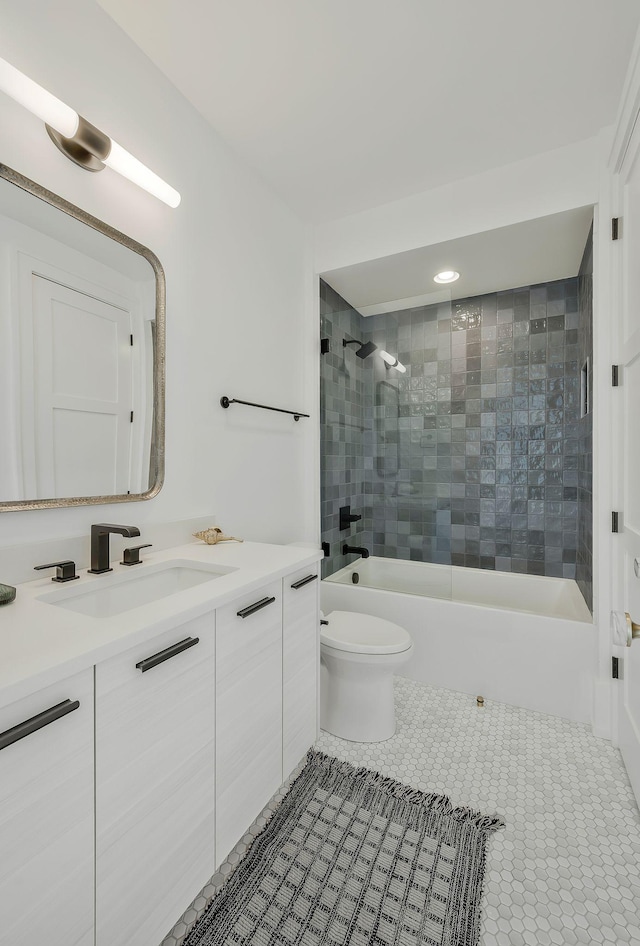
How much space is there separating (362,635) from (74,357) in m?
1.58

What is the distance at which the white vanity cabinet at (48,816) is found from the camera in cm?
65

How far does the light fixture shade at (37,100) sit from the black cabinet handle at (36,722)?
4.58 ft

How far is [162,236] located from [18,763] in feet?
5.30

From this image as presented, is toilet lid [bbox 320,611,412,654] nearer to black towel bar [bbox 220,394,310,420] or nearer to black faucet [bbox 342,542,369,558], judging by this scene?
black faucet [bbox 342,542,369,558]

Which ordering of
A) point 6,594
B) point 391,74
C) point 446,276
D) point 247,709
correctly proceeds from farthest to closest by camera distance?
point 446,276 → point 391,74 → point 247,709 → point 6,594

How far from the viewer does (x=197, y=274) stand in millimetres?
1755

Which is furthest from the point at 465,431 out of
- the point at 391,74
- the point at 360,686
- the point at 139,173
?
the point at 139,173

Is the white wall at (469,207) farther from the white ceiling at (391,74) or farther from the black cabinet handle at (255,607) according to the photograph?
the black cabinet handle at (255,607)

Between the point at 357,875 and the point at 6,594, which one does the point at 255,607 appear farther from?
the point at 357,875

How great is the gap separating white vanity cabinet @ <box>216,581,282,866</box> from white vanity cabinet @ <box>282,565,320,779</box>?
0.04 metres

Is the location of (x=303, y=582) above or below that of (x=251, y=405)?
below

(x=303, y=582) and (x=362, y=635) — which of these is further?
(x=362, y=635)

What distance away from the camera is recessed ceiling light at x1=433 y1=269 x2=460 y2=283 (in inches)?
101

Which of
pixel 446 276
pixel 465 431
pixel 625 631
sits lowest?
pixel 625 631
